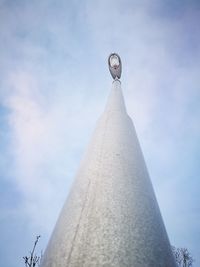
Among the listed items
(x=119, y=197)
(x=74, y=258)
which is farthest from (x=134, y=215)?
(x=74, y=258)

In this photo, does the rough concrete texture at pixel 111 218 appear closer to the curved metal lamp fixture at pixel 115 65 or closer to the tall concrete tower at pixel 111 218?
the tall concrete tower at pixel 111 218

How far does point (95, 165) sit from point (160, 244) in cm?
109

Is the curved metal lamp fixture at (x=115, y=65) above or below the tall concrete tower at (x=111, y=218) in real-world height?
above

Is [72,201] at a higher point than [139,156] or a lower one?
lower

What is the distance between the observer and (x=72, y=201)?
9.05ft

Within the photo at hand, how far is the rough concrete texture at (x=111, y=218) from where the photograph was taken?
7.16 feet

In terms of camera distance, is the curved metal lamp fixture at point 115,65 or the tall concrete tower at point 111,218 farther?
the curved metal lamp fixture at point 115,65

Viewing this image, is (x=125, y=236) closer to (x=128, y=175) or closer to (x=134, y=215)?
(x=134, y=215)

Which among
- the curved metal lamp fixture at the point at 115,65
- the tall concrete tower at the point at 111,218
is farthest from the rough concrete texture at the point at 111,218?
the curved metal lamp fixture at the point at 115,65

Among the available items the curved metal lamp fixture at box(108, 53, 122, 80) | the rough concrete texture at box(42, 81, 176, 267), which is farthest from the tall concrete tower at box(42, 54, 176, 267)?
the curved metal lamp fixture at box(108, 53, 122, 80)

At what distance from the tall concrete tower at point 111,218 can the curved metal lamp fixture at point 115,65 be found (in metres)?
3.53

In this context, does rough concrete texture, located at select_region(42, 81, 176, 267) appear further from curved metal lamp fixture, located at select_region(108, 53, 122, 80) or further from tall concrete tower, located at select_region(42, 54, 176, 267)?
curved metal lamp fixture, located at select_region(108, 53, 122, 80)

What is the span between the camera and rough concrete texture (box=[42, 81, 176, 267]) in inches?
86.0

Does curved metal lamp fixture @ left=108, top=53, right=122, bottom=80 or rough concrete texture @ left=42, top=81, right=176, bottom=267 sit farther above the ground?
curved metal lamp fixture @ left=108, top=53, right=122, bottom=80
